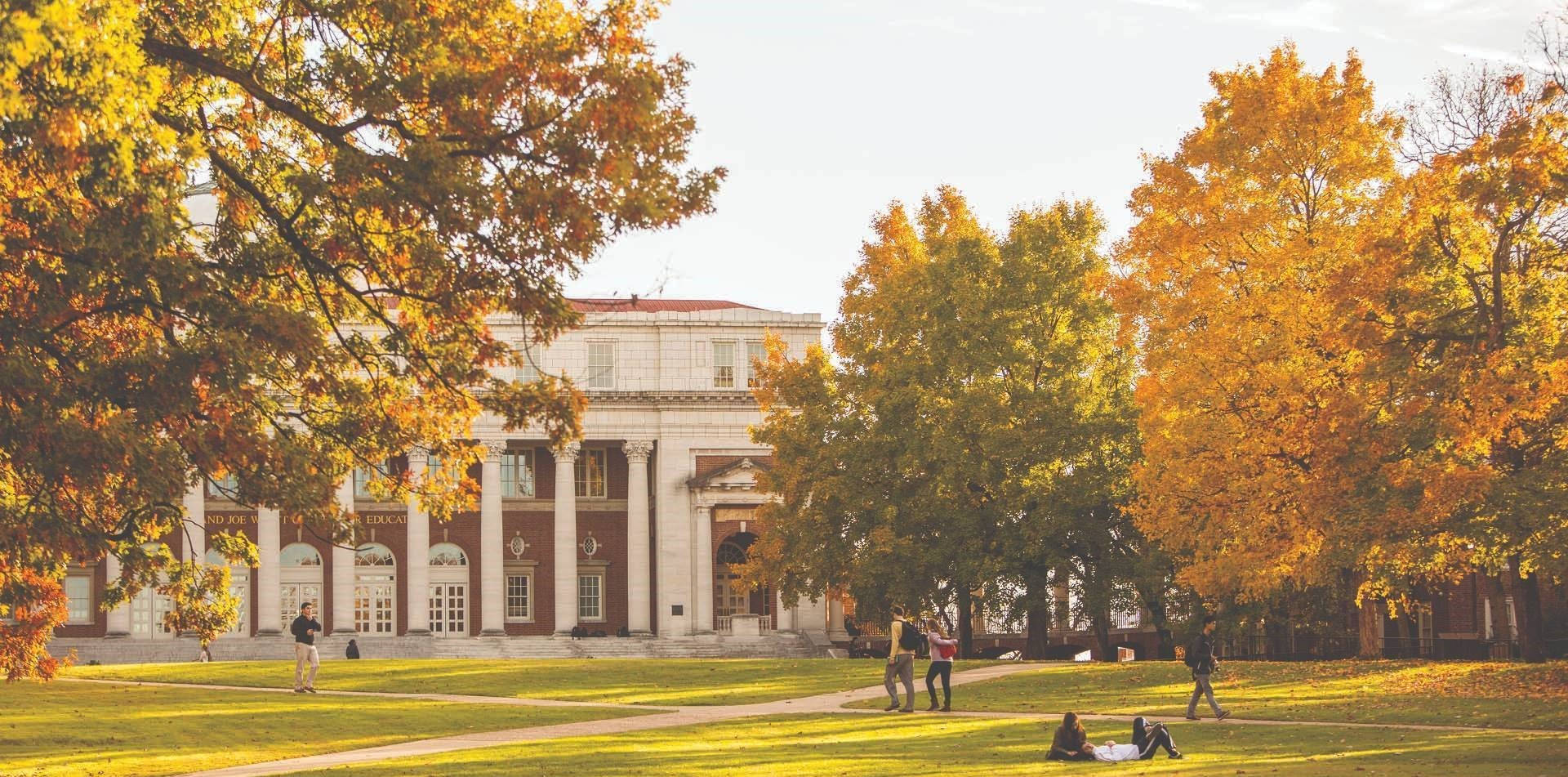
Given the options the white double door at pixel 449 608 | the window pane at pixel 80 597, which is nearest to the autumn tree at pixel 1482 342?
the white double door at pixel 449 608

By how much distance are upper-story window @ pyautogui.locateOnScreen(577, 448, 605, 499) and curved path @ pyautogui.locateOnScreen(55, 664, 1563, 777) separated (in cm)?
3195

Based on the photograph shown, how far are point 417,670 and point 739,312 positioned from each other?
2880cm

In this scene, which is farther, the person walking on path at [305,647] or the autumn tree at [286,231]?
the person walking on path at [305,647]

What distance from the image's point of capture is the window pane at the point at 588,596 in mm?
72375

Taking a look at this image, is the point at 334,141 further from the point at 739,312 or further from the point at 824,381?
the point at 739,312

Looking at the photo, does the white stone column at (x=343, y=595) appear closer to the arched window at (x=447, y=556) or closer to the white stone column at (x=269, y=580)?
the white stone column at (x=269, y=580)

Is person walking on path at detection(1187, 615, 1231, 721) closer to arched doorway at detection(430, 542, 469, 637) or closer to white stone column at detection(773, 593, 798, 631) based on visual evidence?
white stone column at detection(773, 593, 798, 631)

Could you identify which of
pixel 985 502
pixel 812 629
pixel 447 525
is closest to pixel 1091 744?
pixel 985 502

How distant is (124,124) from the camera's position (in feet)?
47.0

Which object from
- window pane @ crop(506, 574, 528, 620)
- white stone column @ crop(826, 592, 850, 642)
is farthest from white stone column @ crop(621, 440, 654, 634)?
white stone column @ crop(826, 592, 850, 642)

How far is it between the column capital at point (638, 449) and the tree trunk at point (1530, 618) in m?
36.9

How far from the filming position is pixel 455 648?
65812 millimetres

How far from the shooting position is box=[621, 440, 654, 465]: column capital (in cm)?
7125

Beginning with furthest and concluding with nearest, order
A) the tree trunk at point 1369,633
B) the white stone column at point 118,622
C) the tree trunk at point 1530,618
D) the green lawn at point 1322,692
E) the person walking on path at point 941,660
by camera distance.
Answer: the white stone column at point 118,622
the tree trunk at point 1369,633
the tree trunk at point 1530,618
the person walking on path at point 941,660
the green lawn at point 1322,692
